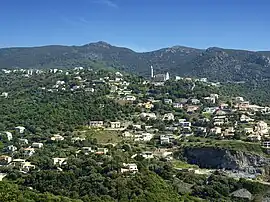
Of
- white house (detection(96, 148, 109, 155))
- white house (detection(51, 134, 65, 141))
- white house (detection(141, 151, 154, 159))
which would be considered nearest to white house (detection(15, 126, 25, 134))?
white house (detection(51, 134, 65, 141))

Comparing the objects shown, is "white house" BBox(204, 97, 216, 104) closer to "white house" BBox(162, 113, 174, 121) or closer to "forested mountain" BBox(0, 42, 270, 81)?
"white house" BBox(162, 113, 174, 121)

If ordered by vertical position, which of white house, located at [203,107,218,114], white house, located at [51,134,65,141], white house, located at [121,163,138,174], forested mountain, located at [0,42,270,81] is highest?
forested mountain, located at [0,42,270,81]

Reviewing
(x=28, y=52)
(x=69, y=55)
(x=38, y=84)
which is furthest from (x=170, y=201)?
(x=28, y=52)

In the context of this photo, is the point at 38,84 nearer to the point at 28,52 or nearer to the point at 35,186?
the point at 35,186

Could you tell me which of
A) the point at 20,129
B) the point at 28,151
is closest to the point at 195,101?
the point at 20,129

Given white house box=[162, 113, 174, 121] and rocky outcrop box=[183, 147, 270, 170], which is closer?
rocky outcrop box=[183, 147, 270, 170]

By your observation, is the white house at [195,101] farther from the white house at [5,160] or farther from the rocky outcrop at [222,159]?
the white house at [5,160]

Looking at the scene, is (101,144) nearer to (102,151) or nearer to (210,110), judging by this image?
(102,151)

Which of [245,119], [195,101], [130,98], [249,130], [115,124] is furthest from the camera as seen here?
[195,101]
